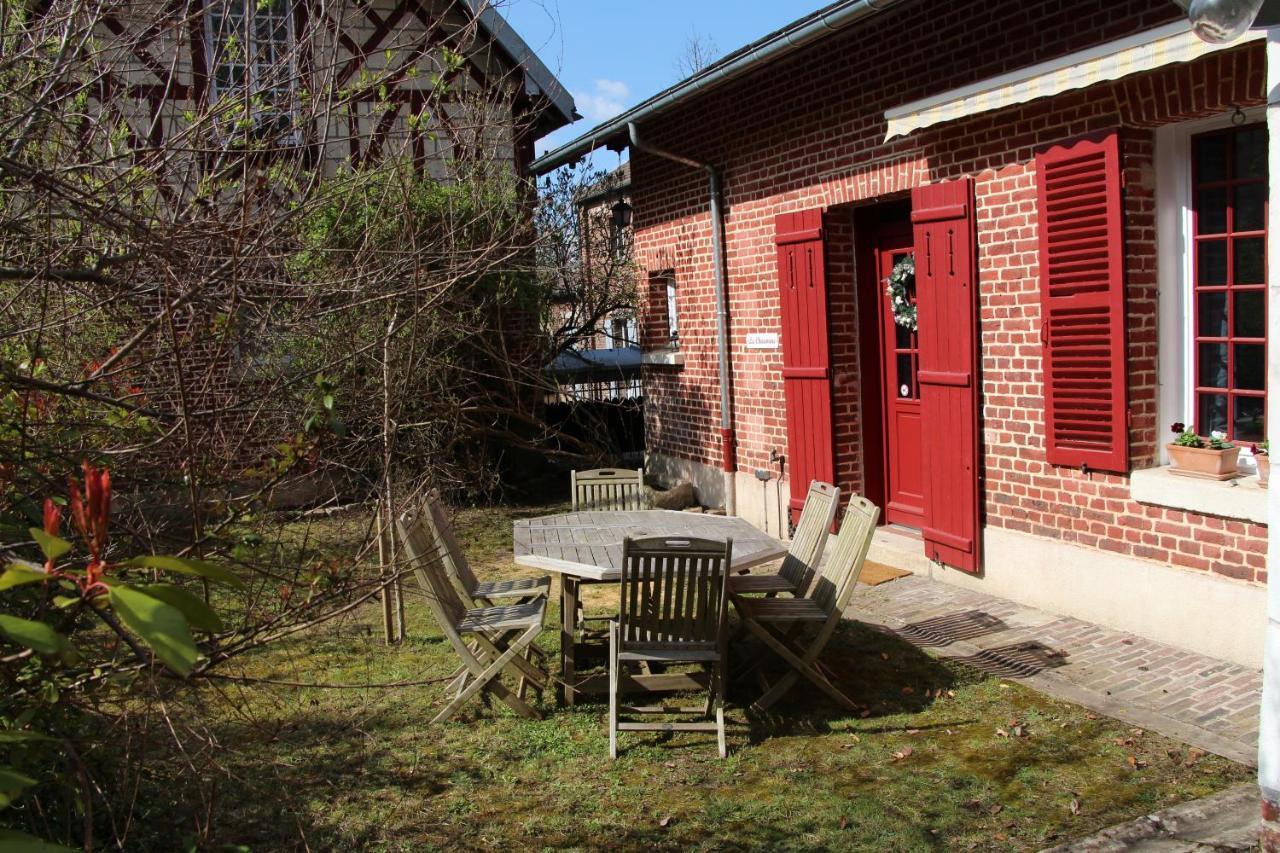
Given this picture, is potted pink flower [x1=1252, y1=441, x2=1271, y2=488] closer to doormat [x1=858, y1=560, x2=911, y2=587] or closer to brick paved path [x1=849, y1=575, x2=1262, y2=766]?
brick paved path [x1=849, y1=575, x2=1262, y2=766]

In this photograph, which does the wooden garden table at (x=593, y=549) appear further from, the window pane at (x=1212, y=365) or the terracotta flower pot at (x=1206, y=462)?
the window pane at (x=1212, y=365)

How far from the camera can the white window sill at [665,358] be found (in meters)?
11.2

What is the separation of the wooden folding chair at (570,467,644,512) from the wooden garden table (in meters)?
1.04

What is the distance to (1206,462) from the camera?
568 cm

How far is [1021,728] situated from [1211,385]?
93.3 inches

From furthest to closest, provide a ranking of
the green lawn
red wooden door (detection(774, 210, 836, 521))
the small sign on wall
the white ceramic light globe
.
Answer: the small sign on wall
red wooden door (detection(774, 210, 836, 521))
the green lawn
the white ceramic light globe

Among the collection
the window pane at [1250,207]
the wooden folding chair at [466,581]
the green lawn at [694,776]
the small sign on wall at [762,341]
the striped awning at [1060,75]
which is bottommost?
the green lawn at [694,776]

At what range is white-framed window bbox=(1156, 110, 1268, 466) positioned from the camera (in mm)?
5672

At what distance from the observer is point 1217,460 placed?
5621 mm

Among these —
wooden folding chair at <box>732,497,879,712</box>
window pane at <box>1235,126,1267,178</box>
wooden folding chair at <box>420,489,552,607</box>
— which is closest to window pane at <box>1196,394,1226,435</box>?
window pane at <box>1235,126,1267,178</box>

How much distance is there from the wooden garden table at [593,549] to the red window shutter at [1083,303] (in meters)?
1.95

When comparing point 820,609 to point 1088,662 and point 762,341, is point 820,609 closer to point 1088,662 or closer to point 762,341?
point 1088,662

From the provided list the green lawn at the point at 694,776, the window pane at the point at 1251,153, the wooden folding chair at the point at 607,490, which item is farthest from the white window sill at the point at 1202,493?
the wooden folding chair at the point at 607,490

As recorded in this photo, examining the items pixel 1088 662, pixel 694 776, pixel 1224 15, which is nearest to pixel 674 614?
pixel 694 776
